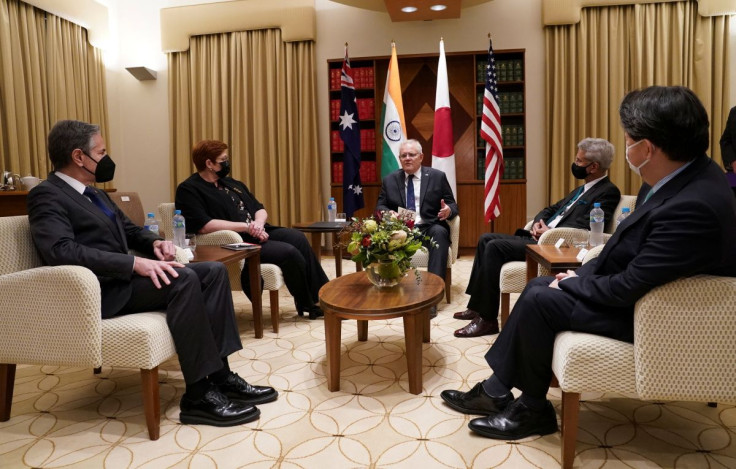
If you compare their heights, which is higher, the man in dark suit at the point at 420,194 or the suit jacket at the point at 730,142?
the suit jacket at the point at 730,142

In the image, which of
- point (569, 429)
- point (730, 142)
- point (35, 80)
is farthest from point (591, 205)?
point (35, 80)

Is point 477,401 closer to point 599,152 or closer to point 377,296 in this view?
point 377,296

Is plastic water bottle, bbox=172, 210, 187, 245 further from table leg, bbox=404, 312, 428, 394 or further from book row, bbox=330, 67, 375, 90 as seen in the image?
book row, bbox=330, 67, 375, 90

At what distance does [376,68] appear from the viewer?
6004 mm

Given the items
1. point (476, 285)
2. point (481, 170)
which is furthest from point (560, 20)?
point (476, 285)

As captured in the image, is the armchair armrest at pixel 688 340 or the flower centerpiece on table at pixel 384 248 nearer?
the armchair armrest at pixel 688 340

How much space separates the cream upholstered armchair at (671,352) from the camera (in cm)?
147

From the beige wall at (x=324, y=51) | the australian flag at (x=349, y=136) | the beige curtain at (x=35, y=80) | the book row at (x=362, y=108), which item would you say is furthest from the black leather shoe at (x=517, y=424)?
the beige curtain at (x=35, y=80)

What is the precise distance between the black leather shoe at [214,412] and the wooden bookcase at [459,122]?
4.11 metres

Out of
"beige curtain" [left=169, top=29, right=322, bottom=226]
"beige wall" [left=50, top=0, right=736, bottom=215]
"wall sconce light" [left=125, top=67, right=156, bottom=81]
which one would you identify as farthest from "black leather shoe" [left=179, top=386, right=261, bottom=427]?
"wall sconce light" [left=125, top=67, right=156, bottom=81]

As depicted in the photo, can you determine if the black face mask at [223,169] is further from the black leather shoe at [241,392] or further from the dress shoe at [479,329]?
the dress shoe at [479,329]

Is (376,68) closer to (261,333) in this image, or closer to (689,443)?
(261,333)

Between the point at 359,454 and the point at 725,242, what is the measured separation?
1.33 metres

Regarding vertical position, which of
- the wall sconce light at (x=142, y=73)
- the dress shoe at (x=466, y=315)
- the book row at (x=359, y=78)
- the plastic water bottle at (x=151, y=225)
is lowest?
the dress shoe at (x=466, y=315)
